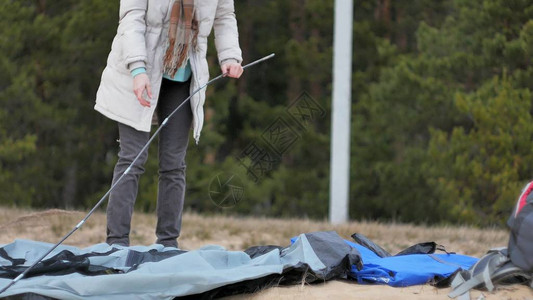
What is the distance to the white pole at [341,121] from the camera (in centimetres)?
771

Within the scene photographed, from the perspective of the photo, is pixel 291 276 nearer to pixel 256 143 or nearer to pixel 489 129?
pixel 489 129

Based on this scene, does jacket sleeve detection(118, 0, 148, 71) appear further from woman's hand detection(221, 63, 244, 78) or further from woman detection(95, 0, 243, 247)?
woman's hand detection(221, 63, 244, 78)

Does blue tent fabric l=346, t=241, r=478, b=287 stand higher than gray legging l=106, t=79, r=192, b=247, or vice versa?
gray legging l=106, t=79, r=192, b=247

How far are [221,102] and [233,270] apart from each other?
44.3ft

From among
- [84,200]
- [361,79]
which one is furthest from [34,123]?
[361,79]

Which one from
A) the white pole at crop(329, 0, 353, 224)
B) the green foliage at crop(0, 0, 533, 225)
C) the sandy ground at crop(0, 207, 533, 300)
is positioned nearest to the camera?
the sandy ground at crop(0, 207, 533, 300)

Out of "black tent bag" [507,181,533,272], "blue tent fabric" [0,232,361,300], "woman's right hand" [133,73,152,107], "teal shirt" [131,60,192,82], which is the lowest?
"blue tent fabric" [0,232,361,300]

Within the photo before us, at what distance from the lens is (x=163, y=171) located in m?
3.79

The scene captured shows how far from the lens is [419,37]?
14180 mm

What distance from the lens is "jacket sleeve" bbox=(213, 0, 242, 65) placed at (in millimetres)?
3854

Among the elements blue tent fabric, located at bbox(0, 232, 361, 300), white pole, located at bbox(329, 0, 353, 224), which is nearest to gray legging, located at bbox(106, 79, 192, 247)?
blue tent fabric, located at bbox(0, 232, 361, 300)

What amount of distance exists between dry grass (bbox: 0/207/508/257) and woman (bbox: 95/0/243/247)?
1440mm

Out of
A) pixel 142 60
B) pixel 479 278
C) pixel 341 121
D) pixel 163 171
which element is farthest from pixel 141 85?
pixel 341 121

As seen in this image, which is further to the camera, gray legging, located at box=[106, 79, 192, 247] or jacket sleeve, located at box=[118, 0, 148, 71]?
gray legging, located at box=[106, 79, 192, 247]
